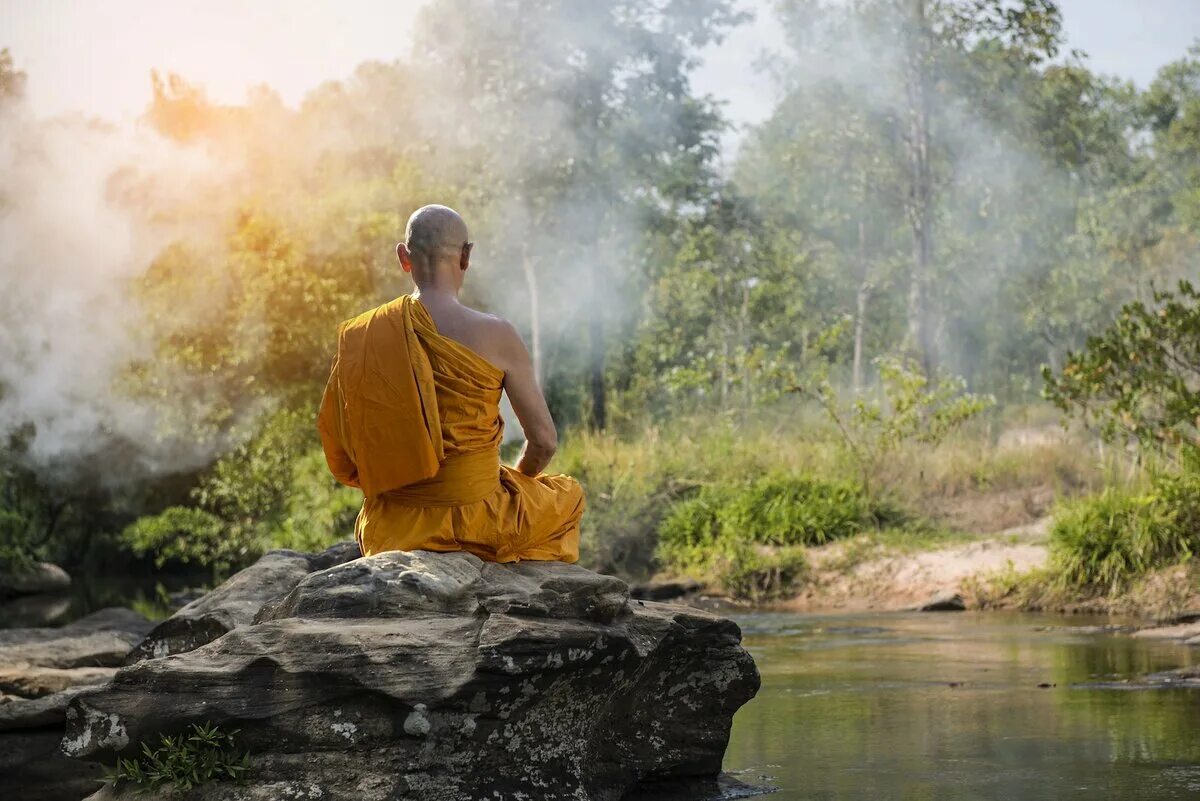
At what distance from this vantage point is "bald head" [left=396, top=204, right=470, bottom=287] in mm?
4820

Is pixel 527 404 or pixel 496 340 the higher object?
pixel 496 340

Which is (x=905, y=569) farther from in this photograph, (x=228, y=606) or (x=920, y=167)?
(x=920, y=167)

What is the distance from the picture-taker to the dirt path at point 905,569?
499 inches

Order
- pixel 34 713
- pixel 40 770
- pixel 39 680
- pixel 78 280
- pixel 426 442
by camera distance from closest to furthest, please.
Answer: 1. pixel 426 442
2. pixel 40 770
3. pixel 34 713
4. pixel 39 680
5. pixel 78 280

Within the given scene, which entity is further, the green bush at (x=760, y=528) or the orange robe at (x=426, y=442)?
the green bush at (x=760, y=528)

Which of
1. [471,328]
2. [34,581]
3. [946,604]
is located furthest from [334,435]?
[34,581]

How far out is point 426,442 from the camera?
4656mm

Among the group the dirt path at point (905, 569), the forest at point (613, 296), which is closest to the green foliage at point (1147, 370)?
the forest at point (613, 296)

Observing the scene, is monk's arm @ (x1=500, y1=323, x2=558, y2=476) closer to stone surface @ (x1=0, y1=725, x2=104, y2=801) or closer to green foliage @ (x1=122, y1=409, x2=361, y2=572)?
stone surface @ (x1=0, y1=725, x2=104, y2=801)

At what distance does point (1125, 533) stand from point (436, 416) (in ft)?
26.8

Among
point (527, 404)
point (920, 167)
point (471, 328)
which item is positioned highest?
point (920, 167)

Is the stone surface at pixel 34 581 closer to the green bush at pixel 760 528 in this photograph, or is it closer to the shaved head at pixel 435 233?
the green bush at pixel 760 528

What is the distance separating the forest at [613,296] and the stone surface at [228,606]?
702 cm

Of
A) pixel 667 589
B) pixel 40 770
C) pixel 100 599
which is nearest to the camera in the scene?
pixel 40 770
